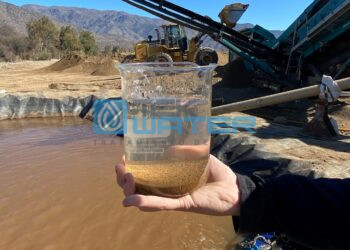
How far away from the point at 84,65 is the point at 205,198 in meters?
25.1

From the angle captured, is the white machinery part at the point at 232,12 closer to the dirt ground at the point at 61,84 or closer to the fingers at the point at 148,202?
the dirt ground at the point at 61,84

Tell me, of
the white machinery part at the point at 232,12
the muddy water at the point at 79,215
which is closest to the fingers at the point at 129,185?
the muddy water at the point at 79,215

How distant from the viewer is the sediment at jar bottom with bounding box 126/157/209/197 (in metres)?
1.09

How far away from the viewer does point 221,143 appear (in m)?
5.41

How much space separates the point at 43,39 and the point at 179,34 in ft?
150

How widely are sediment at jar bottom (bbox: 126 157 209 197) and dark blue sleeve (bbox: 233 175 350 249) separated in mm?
280

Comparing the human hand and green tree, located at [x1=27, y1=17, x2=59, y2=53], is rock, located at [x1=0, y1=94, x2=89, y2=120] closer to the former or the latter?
the human hand

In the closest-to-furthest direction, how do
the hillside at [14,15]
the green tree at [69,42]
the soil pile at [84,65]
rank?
1. the soil pile at [84,65]
2. the green tree at [69,42]
3. the hillside at [14,15]

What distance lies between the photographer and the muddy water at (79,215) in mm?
3639

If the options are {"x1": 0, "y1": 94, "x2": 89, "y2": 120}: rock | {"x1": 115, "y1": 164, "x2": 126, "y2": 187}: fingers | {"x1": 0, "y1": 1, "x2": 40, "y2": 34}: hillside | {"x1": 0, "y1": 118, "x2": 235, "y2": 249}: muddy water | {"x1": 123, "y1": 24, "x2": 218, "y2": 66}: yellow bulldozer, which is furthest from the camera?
{"x1": 0, "y1": 1, "x2": 40, "y2": 34}: hillside

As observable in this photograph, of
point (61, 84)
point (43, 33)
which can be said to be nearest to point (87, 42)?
point (43, 33)

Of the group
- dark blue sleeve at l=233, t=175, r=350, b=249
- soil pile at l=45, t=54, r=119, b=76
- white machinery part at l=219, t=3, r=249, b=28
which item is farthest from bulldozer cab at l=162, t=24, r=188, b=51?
dark blue sleeve at l=233, t=175, r=350, b=249

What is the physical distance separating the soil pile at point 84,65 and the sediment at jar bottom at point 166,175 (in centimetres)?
2139

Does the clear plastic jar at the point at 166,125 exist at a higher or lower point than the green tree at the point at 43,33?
lower
